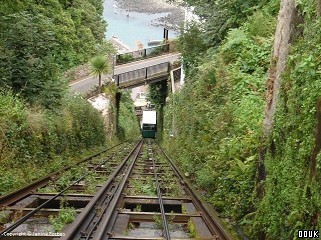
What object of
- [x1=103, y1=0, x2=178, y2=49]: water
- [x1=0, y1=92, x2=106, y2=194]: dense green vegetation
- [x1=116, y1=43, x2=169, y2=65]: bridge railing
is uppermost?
Answer: [x1=103, y1=0, x2=178, y2=49]: water

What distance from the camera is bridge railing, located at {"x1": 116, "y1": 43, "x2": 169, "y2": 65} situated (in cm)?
4739

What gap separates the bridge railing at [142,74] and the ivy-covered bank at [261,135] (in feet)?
76.7

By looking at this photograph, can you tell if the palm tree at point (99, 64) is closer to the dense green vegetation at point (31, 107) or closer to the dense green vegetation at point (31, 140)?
the dense green vegetation at point (31, 107)

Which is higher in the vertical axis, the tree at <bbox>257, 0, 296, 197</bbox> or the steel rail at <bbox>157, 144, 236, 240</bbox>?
the tree at <bbox>257, 0, 296, 197</bbox>

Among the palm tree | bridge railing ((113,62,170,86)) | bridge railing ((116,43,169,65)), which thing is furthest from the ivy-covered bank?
bridge railing ((116,43,169,65))

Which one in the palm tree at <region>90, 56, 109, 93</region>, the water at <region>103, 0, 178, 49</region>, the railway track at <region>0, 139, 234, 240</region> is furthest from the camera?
the water at <region>103, 0, 178, 49</region>

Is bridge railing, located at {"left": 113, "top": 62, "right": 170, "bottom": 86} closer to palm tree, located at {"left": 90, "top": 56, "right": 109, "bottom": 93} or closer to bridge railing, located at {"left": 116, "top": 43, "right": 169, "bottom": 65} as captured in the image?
palm tree, located at {"left": 90, "top": 56, "right": 109, "bottom": 93}

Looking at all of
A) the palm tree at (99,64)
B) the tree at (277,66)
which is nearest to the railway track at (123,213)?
the tree at (277,66)

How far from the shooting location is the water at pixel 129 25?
9119cm

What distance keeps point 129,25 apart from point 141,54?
149ft

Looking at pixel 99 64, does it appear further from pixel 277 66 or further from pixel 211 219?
pixel 211 219

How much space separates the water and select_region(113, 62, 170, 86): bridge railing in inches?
2036

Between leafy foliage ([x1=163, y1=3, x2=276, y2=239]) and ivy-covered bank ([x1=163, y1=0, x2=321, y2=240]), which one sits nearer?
ivy-covered bank ([x1=163, y1=0, x2=321, y2=240])

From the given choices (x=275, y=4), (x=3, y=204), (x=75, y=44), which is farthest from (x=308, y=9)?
(x=75, y=44)
